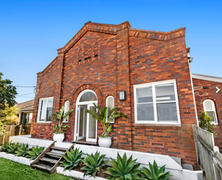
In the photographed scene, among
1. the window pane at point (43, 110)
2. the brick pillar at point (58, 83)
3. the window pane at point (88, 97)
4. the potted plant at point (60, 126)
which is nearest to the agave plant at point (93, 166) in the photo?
the potted plant at point (60, 126)

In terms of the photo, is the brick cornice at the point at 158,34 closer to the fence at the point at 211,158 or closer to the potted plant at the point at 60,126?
the fence at the point at 211,158

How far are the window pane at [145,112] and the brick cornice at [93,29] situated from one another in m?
4.18

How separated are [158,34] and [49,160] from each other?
7224 millimetres

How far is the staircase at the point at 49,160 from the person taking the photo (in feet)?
15.2

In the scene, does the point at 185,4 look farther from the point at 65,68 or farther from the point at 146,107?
the point at 65,68

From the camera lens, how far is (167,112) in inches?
190

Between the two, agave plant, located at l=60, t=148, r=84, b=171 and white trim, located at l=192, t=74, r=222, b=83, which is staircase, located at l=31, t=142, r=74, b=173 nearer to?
agave plant, located at l=60, t=148, r=84, b=171

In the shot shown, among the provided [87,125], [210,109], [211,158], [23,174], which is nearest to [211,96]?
[210,109]

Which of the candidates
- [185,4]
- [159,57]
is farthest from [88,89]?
[185,4]

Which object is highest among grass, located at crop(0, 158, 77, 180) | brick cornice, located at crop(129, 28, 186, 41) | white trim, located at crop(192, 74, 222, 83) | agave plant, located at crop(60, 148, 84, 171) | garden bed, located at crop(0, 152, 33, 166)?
brick cornice, located at crop(129, 28, 186, 41)

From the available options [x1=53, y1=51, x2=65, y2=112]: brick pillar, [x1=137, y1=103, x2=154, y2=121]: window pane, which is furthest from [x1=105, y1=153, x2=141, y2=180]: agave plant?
[x1=53, y1=51, x2=65, y2=112]: brick pillar

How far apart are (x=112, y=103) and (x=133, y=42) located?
3.23 meters

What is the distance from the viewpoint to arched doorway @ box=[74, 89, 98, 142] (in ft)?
22.8

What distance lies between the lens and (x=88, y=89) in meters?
7.04
